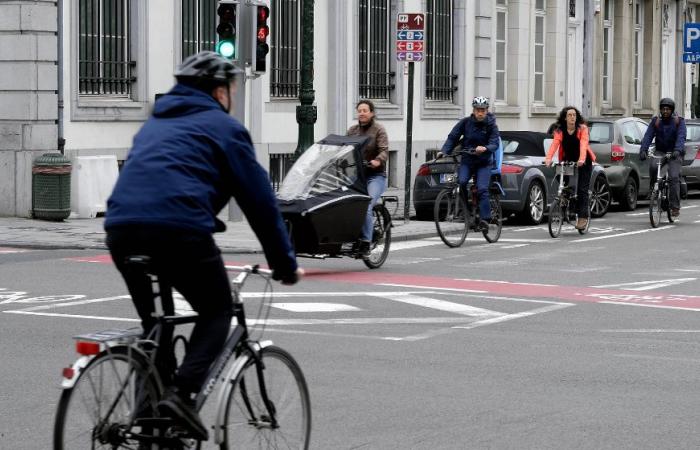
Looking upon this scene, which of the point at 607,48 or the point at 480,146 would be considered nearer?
the point at 480,146

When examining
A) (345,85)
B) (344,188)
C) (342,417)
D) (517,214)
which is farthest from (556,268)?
(345,85)

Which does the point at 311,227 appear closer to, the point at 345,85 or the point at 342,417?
the point at 342,417

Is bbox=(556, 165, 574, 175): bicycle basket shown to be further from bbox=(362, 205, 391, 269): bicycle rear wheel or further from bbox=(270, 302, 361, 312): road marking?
bbox=(270, 302, 361, 312): road marking

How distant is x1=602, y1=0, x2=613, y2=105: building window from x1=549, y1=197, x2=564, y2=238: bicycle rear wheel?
23995 mm

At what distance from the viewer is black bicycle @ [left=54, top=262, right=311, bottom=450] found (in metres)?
5.68

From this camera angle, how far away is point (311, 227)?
15062 millimetres

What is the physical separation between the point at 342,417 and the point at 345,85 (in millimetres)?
22077

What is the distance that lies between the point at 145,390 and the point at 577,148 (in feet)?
52.0

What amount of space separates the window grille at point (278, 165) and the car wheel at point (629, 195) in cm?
578

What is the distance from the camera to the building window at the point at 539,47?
39309mm

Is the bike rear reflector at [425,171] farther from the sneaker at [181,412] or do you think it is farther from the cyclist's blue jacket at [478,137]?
the sneaker at [181,412]

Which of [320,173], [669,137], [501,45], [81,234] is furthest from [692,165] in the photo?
[320,173]

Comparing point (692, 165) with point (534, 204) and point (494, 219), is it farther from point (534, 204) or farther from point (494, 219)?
point (494, 219)

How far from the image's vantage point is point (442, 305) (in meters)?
13.1
